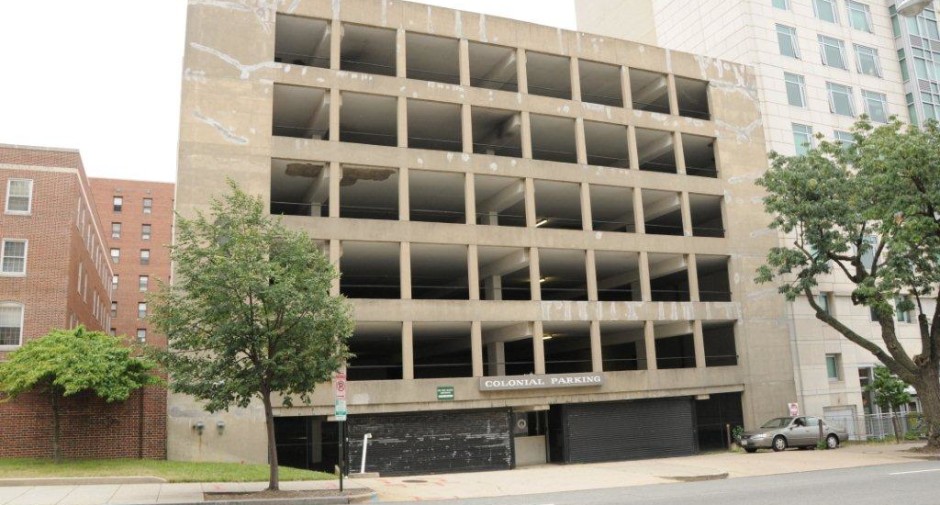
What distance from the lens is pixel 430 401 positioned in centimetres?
2930

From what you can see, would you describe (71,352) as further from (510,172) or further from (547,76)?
(547,76)

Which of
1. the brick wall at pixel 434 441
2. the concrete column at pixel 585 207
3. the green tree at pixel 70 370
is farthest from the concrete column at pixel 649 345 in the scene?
the green tree at pixel 70 370

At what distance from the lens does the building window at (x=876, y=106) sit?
44.4 meters

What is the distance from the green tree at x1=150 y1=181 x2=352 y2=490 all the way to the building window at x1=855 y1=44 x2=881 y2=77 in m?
38.7

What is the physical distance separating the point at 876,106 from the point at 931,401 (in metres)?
22.0

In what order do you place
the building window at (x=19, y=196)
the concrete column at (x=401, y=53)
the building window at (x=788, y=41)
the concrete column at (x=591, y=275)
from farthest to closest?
the building window at (x=788, y=41) → the concrete column at (x=591, y=275) → the concrete column at (x=401, y=53) → the building window at (x=19, y=196)

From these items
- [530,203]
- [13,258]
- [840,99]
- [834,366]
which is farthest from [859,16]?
[13,258]

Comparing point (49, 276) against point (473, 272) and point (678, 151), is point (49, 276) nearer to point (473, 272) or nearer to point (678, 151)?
point (473, 272)

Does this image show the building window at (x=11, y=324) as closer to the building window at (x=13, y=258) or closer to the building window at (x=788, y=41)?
the building window at (x=13, y=258)

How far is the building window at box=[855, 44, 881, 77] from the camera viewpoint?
147 ft

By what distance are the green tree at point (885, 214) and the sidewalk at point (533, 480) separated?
14.2 ft

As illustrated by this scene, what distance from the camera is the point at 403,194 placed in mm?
31109

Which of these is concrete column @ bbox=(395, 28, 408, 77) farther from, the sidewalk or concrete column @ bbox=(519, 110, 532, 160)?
the sidewalk

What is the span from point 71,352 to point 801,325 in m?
33.1
